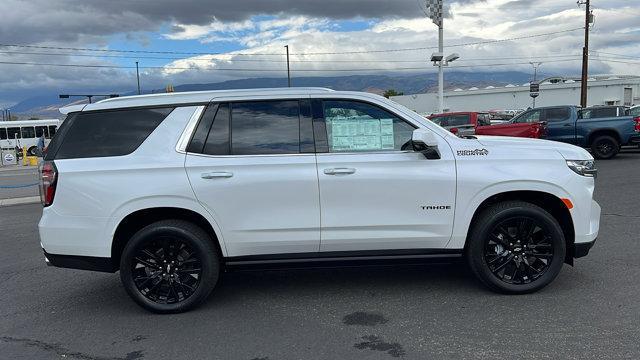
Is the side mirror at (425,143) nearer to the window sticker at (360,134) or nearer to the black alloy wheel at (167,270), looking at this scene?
the window sticker at (360,134)

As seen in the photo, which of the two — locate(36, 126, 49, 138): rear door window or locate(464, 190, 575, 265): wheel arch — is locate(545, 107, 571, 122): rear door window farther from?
locate(36, 126, 49, 138): rear door window

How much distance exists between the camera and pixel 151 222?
457 cm

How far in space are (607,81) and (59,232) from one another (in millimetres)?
74421

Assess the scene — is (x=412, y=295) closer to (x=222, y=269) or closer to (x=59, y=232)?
(x=222, y=269)

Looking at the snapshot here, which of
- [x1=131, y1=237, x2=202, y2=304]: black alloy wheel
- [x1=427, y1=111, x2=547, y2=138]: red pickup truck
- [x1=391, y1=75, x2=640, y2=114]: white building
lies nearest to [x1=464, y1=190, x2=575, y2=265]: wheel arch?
[x1=131, y1=237, x2=202, y2=304]: black alloy wheel

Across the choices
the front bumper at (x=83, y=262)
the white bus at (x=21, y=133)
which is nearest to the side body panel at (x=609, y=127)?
the front bumper at (x=83, y=262)

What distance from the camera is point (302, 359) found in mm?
3633

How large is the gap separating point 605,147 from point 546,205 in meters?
13.2

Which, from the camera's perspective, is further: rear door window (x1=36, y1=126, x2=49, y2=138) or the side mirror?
rear door window (x1=36, y1=126, x2=49, y2=138)

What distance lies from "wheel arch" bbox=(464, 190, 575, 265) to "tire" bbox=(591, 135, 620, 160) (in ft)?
42.5

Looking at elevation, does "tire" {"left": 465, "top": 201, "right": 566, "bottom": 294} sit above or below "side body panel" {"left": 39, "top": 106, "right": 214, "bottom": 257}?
below

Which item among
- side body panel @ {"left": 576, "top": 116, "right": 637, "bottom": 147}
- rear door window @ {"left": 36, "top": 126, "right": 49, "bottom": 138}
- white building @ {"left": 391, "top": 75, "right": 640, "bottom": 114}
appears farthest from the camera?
white building @ {"left": 391, "top": 75, "right": 640, "bottom": 114}

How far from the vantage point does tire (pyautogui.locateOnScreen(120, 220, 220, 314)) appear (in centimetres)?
440

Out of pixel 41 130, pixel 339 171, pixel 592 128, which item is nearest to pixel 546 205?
pixel 339 171
